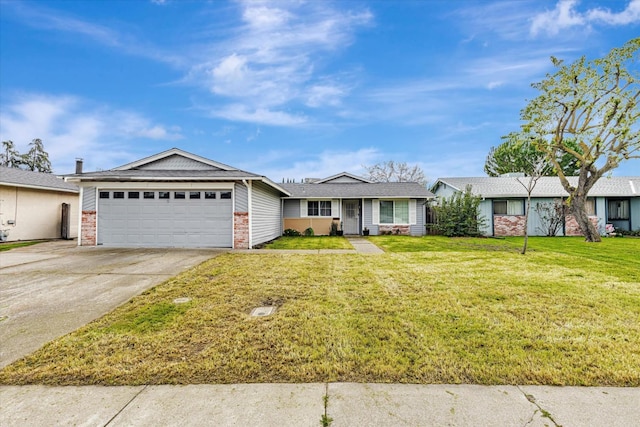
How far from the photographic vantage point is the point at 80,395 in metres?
2.34

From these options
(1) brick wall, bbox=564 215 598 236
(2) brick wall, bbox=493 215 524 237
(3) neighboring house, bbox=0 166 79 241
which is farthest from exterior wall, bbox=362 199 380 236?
(3) neighboring house, bbox=0 166 79 241

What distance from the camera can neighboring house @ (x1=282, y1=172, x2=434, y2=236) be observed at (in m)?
17.4

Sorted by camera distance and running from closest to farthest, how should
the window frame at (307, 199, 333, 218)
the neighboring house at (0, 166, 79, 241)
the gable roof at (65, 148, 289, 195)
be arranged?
1. the gable roof at (65, 148, 289, 195)
2. the neighboring house at (0, 166, 79, 241)
3. the window frame at (307, 199, 333, 218)

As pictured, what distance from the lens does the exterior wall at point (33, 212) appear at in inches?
531

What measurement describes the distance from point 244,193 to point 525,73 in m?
14.7

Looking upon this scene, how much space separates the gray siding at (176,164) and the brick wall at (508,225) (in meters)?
15.8

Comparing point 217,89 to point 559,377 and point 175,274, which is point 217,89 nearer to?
point 175,274

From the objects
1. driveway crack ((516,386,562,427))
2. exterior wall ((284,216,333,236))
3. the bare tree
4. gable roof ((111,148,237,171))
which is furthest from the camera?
the bare tree

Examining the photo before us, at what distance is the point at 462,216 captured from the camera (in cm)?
1655

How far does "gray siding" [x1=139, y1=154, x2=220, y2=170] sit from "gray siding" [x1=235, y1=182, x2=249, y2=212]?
202 centimetres

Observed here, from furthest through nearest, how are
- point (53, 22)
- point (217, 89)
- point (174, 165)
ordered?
point (217, 89)
point (174, 165)
point (53, 22)

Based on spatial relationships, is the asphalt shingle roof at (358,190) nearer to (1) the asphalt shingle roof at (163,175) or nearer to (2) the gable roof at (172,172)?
(2) the gable roof at (172,172)

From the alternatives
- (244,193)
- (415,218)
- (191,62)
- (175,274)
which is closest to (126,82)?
(191,62)

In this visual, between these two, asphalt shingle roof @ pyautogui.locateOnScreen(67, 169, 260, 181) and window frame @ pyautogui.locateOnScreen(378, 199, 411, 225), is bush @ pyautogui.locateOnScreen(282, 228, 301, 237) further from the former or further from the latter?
asphalt shingle roof @ pyautogui.locateOnScreen(67, 169, 260, 181)
